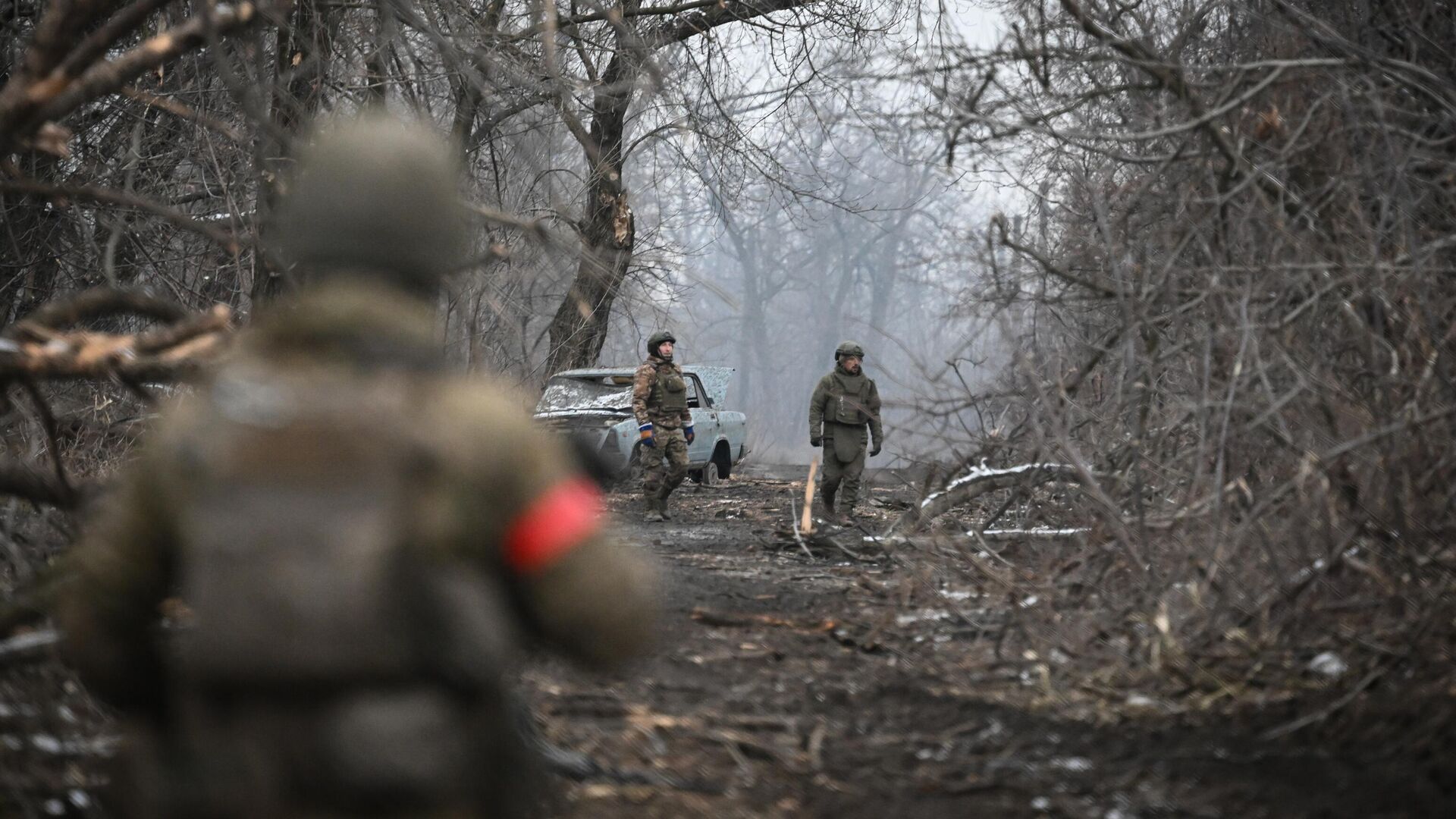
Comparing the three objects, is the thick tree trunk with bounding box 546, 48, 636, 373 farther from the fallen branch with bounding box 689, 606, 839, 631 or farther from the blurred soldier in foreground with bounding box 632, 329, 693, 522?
the fallen branch with bounding box 689, 606, 839, 631

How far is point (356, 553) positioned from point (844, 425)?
38.7 ft

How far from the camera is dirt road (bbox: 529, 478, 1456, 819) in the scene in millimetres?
4156

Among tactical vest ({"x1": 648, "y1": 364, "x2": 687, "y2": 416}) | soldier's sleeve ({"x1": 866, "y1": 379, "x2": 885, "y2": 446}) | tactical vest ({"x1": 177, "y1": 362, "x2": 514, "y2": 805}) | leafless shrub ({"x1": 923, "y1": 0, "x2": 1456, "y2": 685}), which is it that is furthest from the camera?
tactical vest ({"x1": 648, "y1": 364, "x2": 687, "y2": 416})

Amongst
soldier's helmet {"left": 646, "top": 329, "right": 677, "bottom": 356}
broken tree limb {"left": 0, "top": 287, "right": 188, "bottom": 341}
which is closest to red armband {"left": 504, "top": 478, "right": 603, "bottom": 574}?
broken tree limb {"left": 0, "top": 287, "right": 188, "bottom": 341}

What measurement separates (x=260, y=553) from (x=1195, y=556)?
168 inches

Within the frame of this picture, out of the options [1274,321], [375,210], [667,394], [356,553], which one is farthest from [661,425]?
[356,553]

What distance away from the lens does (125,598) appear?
2160 mm

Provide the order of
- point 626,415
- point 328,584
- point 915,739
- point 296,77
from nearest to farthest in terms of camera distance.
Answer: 1. point 328,584
2. point 915,739
3. point 296,77
4. point 626,415

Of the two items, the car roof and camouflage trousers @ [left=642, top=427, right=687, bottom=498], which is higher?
the car roof

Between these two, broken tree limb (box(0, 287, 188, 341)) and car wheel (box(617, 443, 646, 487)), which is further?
car wheel (box(617, 443, 646, 487))

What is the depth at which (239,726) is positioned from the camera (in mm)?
1936

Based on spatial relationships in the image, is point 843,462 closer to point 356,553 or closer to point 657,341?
point 657,341

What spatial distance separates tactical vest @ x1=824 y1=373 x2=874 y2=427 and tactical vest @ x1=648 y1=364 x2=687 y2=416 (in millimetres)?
1744

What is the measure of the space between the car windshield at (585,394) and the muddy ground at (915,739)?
10.0 meters
